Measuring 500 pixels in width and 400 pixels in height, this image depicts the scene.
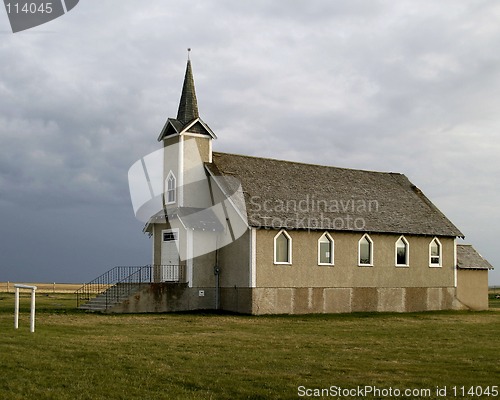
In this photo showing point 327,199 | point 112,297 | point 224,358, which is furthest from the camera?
point 327,199

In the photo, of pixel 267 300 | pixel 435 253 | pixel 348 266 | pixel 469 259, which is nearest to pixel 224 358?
pixel 267 300

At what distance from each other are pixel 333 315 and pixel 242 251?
579 centimetres

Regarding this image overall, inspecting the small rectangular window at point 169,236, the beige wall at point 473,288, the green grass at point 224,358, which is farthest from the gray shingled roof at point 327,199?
the green grass at point 224,358

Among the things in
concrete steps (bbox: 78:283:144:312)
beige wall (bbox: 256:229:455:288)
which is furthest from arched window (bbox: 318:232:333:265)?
concrete steps (bbox: 78:283:144:312)

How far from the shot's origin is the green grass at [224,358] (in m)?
12.8

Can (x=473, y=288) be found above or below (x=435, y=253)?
below

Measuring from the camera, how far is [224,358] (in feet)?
54.4

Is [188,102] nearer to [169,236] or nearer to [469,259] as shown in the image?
[169,236]

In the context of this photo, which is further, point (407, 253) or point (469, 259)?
point (469, 259)

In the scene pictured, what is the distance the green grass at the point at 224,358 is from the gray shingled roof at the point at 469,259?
15879mm

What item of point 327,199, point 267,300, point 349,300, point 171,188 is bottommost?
point 349,300

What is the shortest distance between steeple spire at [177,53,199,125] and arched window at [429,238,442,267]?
638 inches

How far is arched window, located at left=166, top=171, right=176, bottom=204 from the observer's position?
36656mm

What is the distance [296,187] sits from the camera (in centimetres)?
3809
